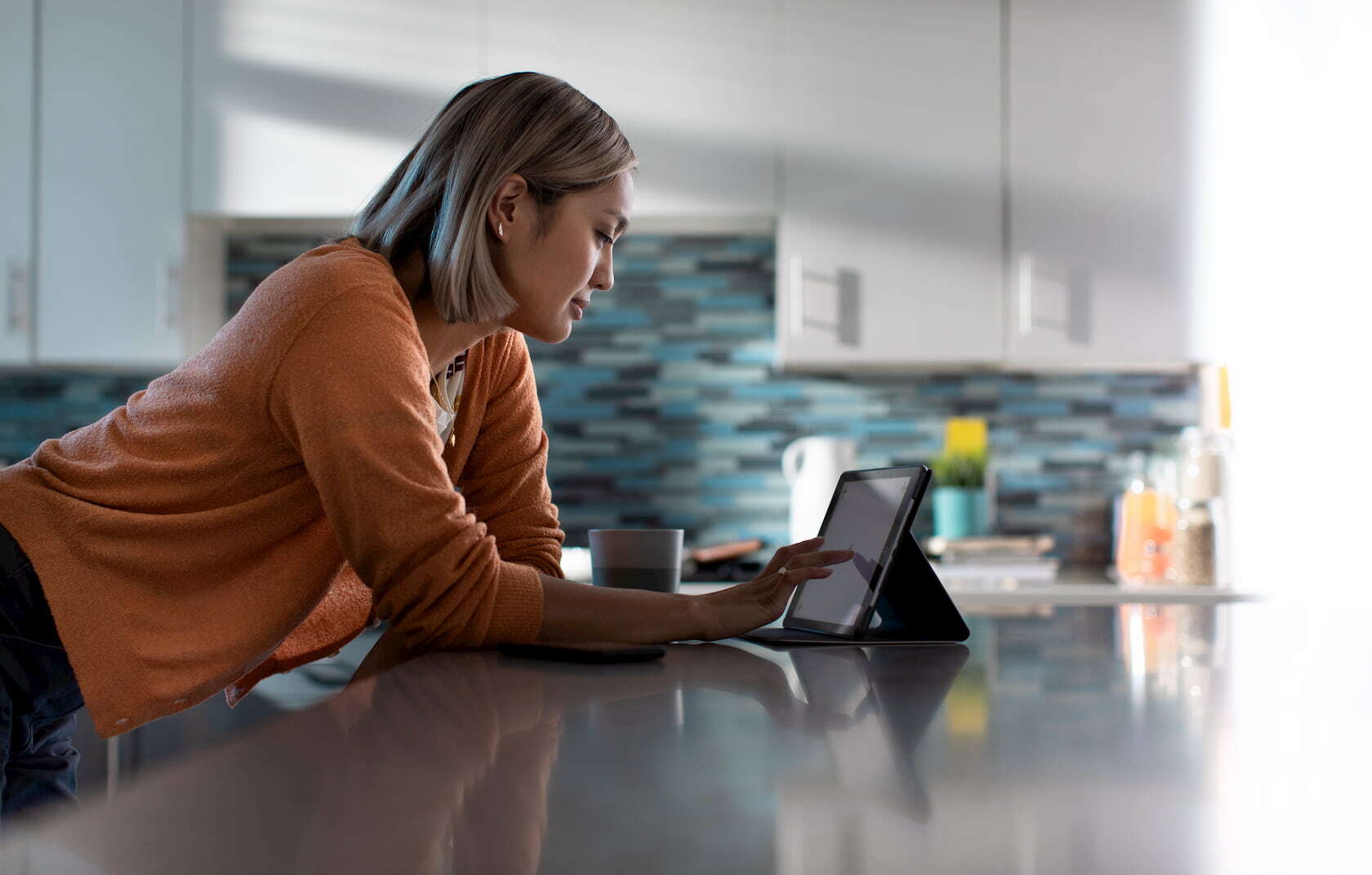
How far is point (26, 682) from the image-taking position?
1.03 metres

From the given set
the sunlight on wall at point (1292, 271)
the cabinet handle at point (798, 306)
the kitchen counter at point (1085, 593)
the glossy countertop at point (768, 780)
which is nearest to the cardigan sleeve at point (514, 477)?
the glossy countertop at point (768, 780)

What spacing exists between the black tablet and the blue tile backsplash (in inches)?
79.7

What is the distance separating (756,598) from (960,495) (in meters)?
2.07

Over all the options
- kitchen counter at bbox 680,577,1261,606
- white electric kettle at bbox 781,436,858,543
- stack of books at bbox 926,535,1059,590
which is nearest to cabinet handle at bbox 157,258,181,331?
kitchen counter at bbox 680,577,1261,606

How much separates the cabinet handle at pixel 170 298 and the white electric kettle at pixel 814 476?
5.07 ft

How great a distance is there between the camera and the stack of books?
273cm

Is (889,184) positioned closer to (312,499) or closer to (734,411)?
(734,411)

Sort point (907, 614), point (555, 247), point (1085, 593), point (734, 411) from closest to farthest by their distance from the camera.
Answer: point (907, 614) → point (555, 247) → point (1085, 593) → point (734, 411)

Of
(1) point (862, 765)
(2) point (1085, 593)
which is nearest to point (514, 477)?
(1) point (862, 765)

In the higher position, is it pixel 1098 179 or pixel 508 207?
pixel 1098 179

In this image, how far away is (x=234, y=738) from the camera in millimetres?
537

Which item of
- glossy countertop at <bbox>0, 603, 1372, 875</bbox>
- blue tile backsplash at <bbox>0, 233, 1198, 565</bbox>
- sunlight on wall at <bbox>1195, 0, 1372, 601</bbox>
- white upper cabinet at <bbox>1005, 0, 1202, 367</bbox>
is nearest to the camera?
glossy countertop at <bbox>0, 603, 1372, 875</bbox>

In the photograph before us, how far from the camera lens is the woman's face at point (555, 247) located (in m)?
1.26

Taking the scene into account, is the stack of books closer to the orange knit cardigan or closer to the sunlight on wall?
the sunlight on wall
